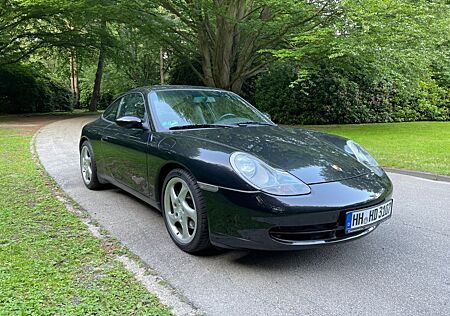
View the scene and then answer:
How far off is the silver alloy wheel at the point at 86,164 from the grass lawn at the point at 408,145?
5048mm

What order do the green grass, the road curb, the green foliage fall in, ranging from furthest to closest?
the green foliage
the road curb
the green grass

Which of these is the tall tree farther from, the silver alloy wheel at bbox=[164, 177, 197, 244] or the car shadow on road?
the car shadow on road

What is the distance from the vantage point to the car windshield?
376 centimetres

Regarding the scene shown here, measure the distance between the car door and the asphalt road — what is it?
16.1 inches

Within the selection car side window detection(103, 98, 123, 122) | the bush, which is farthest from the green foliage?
car side window detection(103, 98, 123, 122)

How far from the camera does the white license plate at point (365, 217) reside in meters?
2.73

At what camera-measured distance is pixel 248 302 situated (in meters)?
2.43

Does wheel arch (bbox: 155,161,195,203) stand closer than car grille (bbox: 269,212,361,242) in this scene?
No

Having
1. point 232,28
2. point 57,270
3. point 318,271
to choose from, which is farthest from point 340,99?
point 57,270

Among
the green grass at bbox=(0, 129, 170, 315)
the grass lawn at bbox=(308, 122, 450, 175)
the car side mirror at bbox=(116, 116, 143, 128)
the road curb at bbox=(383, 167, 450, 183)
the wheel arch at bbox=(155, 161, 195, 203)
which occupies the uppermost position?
the car side mirror at bbox=(116, 116, 143, 128)

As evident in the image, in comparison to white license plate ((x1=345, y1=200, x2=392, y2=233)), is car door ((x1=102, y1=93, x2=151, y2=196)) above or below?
above

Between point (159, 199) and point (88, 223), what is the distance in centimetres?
83

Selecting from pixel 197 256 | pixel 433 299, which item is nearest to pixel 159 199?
pixel 197 256

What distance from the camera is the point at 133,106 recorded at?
4336 millimetres
